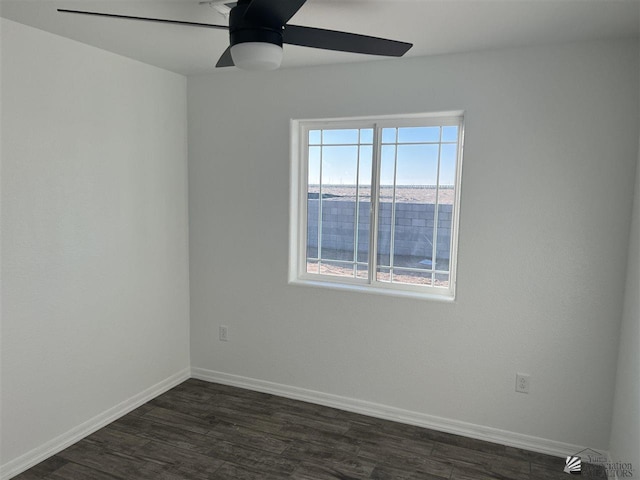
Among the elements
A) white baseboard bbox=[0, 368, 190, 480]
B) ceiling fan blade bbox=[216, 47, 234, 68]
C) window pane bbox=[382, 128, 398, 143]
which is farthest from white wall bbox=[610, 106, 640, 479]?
white baseboard bbox=[0, 368, 190, 480]

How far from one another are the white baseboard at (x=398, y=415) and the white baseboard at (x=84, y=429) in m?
0.31

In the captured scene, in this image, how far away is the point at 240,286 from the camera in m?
3.53

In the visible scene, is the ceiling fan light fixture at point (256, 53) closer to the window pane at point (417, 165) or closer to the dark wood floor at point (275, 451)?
the window pane at point (417, 165)

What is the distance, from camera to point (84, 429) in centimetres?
286

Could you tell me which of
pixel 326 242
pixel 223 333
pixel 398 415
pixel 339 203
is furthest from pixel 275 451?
pixel 339 203

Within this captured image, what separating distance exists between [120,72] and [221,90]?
2.30ft

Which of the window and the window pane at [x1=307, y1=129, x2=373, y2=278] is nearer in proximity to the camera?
the window

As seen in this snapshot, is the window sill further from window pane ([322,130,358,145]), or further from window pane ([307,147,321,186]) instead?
window pane ([322,130,358,145])

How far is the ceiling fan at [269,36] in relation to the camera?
1574 mm

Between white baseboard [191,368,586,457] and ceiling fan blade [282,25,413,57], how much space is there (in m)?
2.25

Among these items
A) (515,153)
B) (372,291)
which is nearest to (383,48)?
(515,153)

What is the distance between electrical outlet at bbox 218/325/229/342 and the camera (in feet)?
11.9
